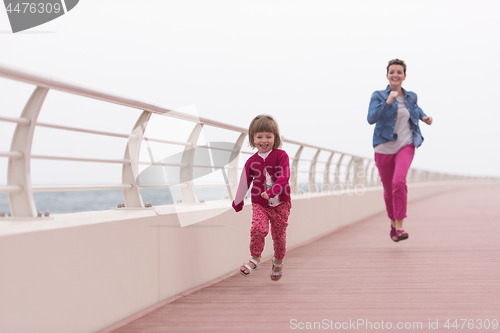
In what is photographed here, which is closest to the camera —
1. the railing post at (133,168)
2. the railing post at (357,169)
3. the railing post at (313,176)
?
the railing post at (133,168)

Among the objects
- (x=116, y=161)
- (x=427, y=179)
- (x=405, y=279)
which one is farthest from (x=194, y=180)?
(x=427, y=179)

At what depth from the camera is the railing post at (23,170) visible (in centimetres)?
243

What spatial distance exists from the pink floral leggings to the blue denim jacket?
7.34 ft

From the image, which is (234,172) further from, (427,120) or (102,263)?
(102,263)

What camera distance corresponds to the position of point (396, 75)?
6.06 meters

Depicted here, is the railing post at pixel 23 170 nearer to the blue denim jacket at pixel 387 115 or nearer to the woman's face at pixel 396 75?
the blue denim jacket at pixel 387 115

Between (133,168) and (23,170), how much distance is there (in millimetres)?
947

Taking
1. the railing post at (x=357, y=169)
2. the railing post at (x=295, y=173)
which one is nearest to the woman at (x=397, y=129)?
the railing post at (x=295, y=173)

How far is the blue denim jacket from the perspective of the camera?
5988mm

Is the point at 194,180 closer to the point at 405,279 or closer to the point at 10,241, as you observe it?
the point at 405,279

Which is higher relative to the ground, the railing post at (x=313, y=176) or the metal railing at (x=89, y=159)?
the metal railing at (x=89, y=159)

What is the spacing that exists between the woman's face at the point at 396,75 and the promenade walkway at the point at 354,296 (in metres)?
1.73

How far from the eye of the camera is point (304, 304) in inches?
132

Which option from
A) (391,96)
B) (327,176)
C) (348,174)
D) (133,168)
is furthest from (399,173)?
(348,174)
